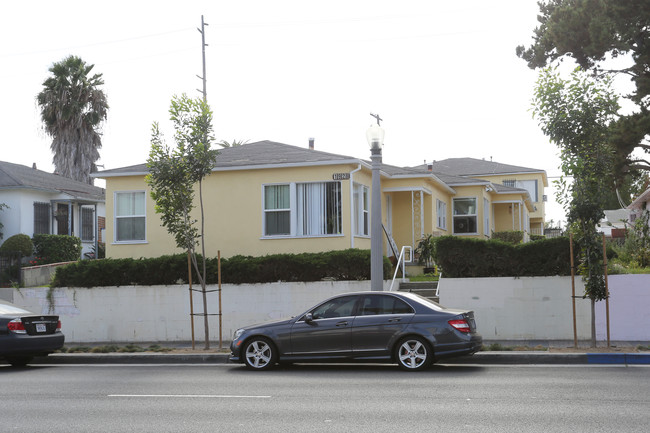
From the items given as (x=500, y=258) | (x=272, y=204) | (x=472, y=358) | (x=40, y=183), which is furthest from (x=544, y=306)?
(x=40, y=183)

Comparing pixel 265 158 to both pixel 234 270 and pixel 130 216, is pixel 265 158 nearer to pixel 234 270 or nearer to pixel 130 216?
pixel 130 216

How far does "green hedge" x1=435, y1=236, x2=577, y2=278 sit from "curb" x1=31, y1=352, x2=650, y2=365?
343cm

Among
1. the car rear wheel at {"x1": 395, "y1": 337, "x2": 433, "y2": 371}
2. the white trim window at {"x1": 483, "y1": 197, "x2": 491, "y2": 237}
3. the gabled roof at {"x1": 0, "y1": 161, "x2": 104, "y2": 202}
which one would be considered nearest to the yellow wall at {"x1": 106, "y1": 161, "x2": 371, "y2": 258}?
the car rear wheel at {"x1": 395, "y1": 337, "x2": 433, "y2": 371}

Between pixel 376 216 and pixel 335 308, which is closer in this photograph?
pixel 335 308

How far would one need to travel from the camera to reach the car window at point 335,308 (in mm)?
12945

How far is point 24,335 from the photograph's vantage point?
14.4m

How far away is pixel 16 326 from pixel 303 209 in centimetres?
908

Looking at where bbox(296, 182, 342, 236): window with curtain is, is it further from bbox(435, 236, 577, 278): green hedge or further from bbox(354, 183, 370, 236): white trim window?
bbox(435, 236, 577, 278): green hedge

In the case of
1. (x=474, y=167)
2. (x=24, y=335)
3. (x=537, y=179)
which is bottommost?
(x=24, y=335)

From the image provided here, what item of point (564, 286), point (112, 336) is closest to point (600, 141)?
point (564, 286)

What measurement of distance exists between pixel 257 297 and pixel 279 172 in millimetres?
4727

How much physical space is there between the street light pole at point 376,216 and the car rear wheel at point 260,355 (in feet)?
8.86

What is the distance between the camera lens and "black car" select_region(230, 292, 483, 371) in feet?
40.2

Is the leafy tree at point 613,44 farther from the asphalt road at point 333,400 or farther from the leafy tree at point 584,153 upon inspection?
the asphalt road at point 333,400
